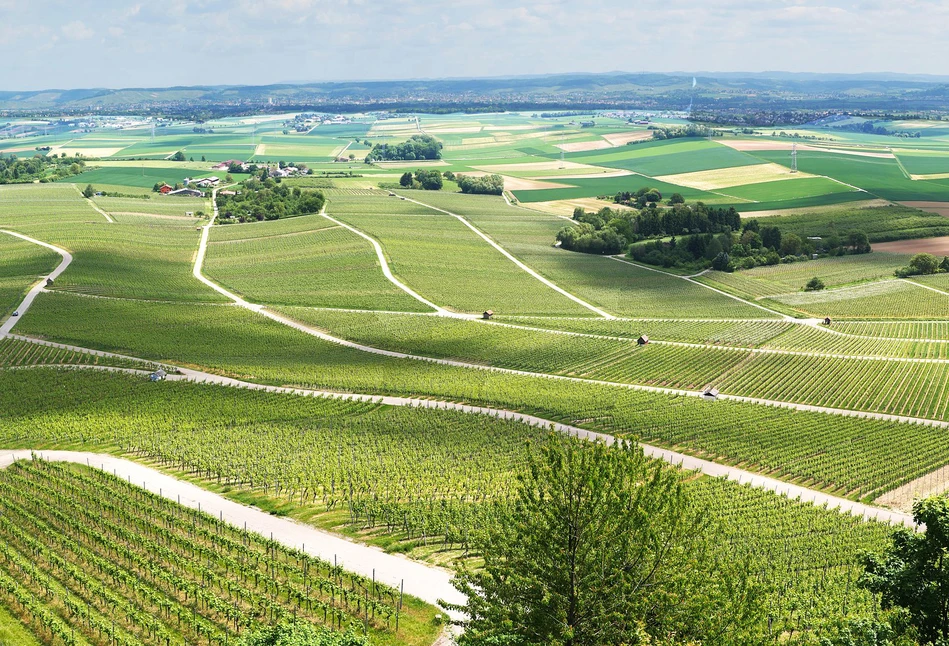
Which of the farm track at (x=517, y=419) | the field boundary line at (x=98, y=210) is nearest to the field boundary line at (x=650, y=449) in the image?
the farm track at (x=517, y=419)

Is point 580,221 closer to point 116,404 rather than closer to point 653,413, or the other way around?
point 653,413

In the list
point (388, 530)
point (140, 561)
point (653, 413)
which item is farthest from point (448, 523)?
point (653, 413)

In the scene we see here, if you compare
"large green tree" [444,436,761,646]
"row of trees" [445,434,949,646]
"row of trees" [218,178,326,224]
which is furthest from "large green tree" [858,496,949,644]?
"row of trees" [218,178,326,224]

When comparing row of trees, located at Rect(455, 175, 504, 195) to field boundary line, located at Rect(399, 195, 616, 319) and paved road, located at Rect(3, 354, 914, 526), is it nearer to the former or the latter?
field boundary line, located at Rect(399, 195, 616, 319)

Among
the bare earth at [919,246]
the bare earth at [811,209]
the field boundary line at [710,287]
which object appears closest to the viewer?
the field boundary line at [710,287]

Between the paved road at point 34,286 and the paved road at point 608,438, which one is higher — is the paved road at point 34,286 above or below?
above

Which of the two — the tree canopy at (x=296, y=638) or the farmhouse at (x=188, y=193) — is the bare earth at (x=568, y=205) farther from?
the tree canopy at (x=296, y=638)

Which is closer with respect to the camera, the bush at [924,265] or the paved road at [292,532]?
the paved road at [292,532]
